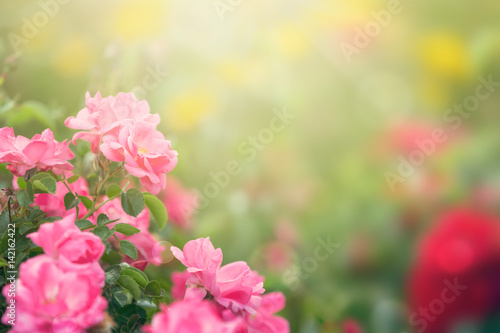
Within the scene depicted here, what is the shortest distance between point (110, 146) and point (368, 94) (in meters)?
1.00

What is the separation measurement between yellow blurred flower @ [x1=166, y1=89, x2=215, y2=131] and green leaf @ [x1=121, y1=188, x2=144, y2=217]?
75 centimetres

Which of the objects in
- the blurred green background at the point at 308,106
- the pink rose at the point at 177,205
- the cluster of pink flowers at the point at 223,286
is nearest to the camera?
the cluster of pink flowers at the point at 223,286

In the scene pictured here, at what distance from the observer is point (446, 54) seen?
125cm

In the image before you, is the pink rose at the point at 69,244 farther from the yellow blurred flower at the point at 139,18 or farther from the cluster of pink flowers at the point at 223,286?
the yellow blurred flower at the point at 139,18

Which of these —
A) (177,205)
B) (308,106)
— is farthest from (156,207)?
(308,106)

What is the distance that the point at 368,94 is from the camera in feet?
4.33

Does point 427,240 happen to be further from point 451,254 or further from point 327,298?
point 327,298

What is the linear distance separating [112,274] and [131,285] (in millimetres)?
17

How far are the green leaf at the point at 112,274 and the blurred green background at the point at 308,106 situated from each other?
1.62 feet

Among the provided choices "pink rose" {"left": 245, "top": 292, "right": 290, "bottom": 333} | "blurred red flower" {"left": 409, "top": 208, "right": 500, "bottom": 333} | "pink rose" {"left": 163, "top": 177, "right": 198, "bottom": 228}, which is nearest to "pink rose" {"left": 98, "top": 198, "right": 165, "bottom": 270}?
"pink rose" {"left": 245, "top": 292, "right": 290, "bottom": 333}

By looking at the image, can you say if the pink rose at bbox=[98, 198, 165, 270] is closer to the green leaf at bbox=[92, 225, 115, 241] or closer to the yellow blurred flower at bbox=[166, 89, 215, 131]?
the green leaf at bbox=[92, 225, 115, 241]

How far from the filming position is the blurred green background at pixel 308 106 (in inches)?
41.7

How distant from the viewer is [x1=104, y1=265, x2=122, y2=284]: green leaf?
395mm

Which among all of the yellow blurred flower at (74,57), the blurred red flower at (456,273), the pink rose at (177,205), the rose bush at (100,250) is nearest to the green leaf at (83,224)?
the rose bush at (100,250)
